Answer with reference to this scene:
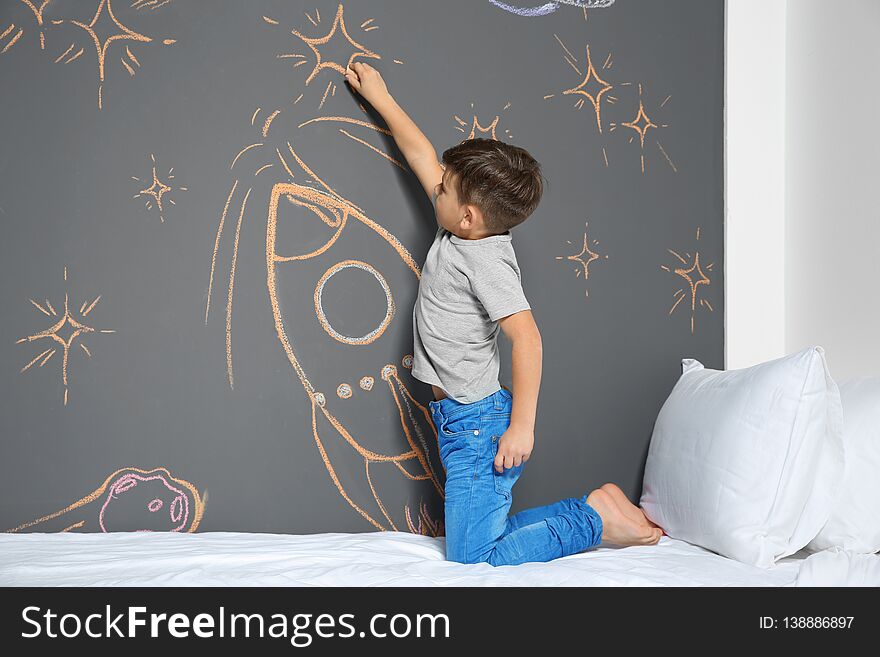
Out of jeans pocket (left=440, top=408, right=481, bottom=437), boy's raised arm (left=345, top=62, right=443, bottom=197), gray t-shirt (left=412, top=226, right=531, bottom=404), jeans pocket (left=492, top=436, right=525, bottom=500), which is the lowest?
jeans pocket (left=492, top=436, right=525, bottom=500)

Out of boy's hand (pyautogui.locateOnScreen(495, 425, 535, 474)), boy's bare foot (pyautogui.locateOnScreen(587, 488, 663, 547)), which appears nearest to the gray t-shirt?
boy's hand (pyautogui.locateOnScreen(495, 425, 535, 474))

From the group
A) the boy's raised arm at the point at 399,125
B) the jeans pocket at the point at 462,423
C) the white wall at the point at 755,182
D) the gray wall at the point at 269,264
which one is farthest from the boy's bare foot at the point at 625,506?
the boy's raised arm at the point at 399,125

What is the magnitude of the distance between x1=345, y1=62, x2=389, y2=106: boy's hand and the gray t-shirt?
0.36 m

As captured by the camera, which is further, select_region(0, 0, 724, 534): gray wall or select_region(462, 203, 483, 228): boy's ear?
select_region(0, 0, 724, 534): gray wall

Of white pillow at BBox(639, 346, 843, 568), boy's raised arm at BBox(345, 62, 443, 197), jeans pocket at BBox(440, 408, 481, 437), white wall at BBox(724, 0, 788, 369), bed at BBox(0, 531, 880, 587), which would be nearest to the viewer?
bed at BBox(0, 531, 880, 587)

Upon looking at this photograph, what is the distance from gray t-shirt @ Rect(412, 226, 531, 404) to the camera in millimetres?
1382

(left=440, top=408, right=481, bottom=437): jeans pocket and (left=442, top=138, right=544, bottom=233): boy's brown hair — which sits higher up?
(left=442, top=138, right=544, bottom=233): boy's brown hair

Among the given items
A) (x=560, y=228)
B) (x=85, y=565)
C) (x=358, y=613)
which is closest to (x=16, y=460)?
(x=85, y=565)

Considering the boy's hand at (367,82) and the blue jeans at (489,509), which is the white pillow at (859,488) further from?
the boy's hand at (367,82)

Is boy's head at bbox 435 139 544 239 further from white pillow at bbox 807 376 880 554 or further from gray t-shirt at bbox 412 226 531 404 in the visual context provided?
white pillow at bbox 807 376 880 554

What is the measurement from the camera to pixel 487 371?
4.66 feet

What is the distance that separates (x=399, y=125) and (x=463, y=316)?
44cm

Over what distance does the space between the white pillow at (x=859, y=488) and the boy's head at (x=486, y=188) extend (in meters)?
0.72

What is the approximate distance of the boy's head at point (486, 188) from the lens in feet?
4.42
